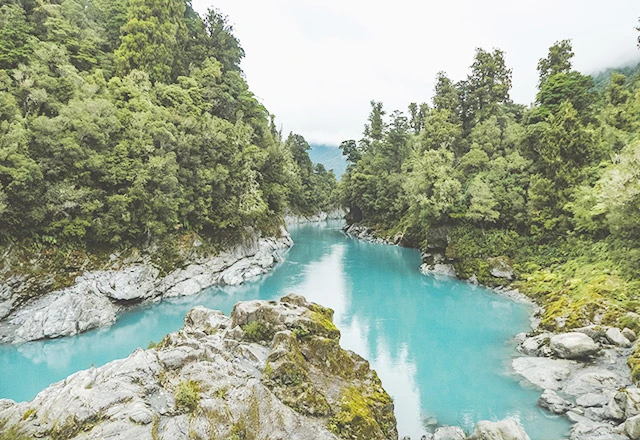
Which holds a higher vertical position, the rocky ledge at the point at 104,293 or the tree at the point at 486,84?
the tree at the point at 486,84

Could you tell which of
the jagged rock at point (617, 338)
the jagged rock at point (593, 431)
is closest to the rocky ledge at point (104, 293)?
the jagged rock at point (593, 431)

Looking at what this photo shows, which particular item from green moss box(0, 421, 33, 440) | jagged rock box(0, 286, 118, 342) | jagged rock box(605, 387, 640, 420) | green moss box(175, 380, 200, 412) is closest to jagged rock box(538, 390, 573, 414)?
jagged rock box(605, 387, 640, 420)

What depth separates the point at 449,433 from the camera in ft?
34.6

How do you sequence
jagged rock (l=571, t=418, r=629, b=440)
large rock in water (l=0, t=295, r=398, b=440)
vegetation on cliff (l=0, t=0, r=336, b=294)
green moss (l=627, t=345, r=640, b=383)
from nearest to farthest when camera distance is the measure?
large rock in water (l=0, t=295, r=398, b=440)
jagged rock (l=571, t=418, r=629, b=440)
green moss (l=627, t=345, r=640, b=383)
vegetation on cliff (l=0, t=0, r=336, b=294)

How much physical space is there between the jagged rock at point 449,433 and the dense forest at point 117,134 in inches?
796

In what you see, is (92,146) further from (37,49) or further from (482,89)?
(482,89)

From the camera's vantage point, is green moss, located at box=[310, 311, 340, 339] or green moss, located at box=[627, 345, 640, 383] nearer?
green moss, located at box=[310, 311, 340, 339]

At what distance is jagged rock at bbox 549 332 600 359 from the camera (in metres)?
14.4

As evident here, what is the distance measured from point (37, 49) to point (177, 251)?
16008mm

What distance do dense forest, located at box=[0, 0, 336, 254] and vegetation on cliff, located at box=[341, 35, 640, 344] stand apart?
1857 centimetres

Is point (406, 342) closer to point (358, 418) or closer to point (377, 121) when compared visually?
point (358, 418)

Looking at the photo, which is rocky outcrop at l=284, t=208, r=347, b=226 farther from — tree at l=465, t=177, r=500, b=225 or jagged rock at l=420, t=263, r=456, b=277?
tree at l=465, t=177, r=500, b=225

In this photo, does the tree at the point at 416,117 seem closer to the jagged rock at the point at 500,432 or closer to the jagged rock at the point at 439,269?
the jagged rock at the point at 439,269

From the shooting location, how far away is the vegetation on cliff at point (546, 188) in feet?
58.9
